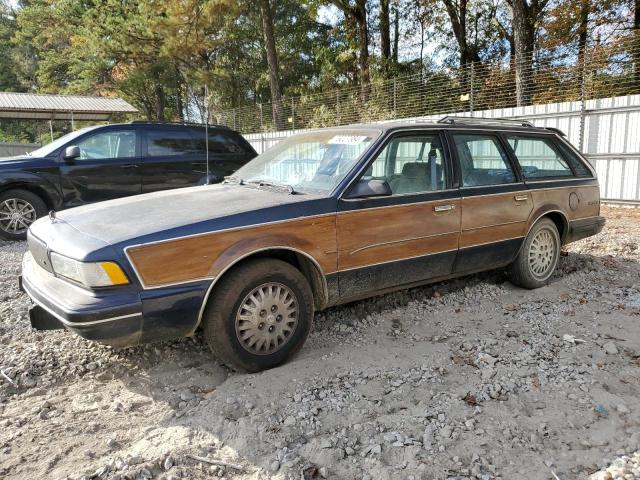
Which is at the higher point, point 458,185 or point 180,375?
point 458,185

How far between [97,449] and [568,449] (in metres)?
2.44

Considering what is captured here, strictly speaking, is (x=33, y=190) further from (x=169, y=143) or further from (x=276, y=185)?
(x=276, y=185)

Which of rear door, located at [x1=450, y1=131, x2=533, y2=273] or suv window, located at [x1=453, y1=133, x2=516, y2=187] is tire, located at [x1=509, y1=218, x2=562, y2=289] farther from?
suv window, located at [x1=453, y1=133, x2=516, y2=187]

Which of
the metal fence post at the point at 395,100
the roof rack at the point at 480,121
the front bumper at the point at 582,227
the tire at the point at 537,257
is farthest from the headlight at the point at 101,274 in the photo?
the metal fence post at the point at 395,100

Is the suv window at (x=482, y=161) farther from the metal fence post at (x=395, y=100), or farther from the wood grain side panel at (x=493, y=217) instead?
the metal fence post at (x=395, y=100)

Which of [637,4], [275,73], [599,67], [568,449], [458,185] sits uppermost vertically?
[637,4]

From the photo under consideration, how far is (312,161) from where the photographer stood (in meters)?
4.04

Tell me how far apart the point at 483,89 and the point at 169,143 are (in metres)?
8.79

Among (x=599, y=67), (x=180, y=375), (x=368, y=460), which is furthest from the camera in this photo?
(x=599, y=67)

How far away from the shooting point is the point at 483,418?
2834mm

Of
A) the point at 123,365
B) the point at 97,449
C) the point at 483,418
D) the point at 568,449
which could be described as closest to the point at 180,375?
the point at 123,365

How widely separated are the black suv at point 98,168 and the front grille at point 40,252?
4179mm

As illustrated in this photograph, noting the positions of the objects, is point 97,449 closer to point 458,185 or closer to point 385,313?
point 385,313

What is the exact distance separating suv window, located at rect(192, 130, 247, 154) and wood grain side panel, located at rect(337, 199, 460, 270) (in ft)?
17.2
